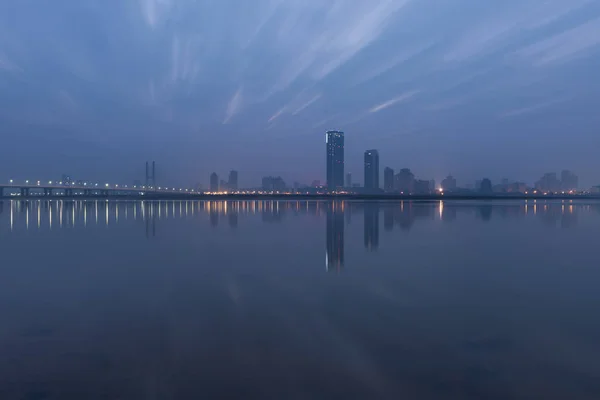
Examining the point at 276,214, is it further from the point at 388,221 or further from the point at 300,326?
the point at 300,326

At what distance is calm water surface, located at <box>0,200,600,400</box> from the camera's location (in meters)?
5.59

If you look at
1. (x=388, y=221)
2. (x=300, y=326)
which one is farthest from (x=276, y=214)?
(x=300, y=326)

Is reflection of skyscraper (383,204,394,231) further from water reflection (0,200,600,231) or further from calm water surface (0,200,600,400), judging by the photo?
calm water surface (0,200,600,400)

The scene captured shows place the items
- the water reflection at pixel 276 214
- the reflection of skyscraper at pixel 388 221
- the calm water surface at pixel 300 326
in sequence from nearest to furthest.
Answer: the calm water surface at pixel 300 326
the reflection of skyscraper at pixel 388 221
the water reflection at pixel 276 214

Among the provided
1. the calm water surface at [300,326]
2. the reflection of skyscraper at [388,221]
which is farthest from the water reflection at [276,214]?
the calm water surface at [300,326]

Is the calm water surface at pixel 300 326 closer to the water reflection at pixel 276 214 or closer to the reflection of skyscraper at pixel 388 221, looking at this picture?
the water reflection at pixel 276 214

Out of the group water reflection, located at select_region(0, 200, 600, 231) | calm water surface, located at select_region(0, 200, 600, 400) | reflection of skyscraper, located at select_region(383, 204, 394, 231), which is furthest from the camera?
water reflection, located at select_region(0, 200, 600, 231)

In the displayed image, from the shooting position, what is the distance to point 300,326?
7.86 metres

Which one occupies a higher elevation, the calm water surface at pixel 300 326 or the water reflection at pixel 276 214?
the water reflection at pixel 276 214

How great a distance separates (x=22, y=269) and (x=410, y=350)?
12.5 metres

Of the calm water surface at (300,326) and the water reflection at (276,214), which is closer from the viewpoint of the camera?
the calm water surface at (300,326)

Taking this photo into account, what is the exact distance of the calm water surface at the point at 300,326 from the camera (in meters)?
5.59

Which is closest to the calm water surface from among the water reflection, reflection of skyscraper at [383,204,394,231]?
the water reflection

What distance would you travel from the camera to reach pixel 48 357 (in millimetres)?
6402
